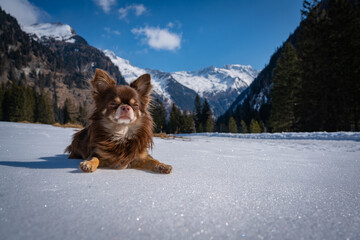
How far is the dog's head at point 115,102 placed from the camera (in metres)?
2.19

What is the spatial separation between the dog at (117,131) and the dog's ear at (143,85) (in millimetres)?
346

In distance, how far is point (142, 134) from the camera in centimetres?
241

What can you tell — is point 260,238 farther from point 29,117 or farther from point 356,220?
point 29,117

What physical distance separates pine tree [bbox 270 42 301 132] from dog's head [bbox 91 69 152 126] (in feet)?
81.2

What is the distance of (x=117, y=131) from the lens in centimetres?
230

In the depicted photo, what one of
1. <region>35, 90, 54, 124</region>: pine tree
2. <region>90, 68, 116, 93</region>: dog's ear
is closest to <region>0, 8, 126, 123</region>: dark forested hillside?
<region>35, 90, 54, 124</region>: pine tree

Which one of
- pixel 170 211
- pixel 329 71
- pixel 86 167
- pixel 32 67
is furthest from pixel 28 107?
pixel 32 67

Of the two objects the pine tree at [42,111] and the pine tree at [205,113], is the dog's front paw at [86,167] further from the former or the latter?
the pine tree at [42,111]

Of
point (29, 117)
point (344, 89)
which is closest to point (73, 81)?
point (29, 117)

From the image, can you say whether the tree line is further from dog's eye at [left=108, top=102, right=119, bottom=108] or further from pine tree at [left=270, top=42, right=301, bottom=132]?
dog's eye at [left=108, top=102, right=119, bottom=108]

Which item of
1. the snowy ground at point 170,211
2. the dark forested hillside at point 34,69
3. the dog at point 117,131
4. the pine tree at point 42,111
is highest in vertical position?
the dark forested hillside at point 34,69

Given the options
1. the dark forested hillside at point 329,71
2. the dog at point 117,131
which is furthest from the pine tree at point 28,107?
the dark forested hillside at point 329,71

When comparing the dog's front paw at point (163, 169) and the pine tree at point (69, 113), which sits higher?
the pine tree at point (69, 113)

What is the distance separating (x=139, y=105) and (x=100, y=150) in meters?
0.84
